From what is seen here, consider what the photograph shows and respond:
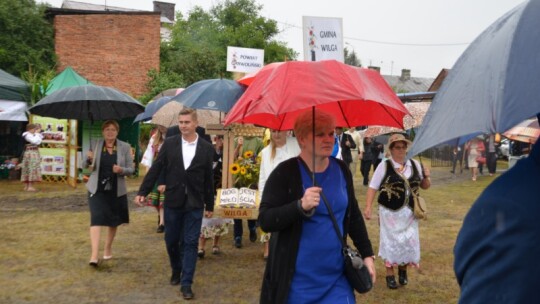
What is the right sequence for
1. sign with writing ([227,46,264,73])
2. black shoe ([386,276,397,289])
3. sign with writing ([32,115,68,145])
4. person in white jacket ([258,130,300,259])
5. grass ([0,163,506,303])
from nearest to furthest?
grass ([0,163,506,303]) → black shoe ([386,276,397,289]) → person in white jacket ([258,130,300,259]) → sign with writing ([227,46,264,73]) → sign with writing ([32,115,68,145])

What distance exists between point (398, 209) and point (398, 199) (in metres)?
0.12

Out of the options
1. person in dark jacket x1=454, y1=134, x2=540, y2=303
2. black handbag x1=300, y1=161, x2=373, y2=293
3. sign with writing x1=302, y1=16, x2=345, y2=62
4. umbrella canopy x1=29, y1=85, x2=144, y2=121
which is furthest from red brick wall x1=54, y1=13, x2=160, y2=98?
person in dark jacket x1=454, y1=134, x2=540, y2=303

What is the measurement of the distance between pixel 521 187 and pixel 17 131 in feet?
64.9

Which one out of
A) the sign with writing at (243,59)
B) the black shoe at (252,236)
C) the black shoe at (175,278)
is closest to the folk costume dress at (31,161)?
the sign with writing at (243,59)

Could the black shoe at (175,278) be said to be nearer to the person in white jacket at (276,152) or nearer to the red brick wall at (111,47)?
the person in white jacket at (276,152)

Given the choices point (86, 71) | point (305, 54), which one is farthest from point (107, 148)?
point (86, 71)

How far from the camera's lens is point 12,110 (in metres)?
17.0

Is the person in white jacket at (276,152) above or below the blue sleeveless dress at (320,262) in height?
above

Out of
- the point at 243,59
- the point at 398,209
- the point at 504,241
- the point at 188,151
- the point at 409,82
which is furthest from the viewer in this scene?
the point at 409,82

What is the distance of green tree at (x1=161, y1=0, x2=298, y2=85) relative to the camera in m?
40.6

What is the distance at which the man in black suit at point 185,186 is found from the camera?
20.3ft

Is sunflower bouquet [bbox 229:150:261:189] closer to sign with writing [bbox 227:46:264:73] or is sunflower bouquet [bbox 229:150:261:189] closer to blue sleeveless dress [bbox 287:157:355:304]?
blue sleeveless dress [bbox 287:157:355:304]

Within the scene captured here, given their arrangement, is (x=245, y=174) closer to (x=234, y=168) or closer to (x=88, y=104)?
(x=234, y=168)

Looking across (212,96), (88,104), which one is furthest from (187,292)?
(88,104)
